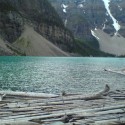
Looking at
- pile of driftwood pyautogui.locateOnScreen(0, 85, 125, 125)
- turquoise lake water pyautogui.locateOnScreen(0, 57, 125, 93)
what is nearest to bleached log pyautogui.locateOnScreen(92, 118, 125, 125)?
pile of driftwood pyautogui.locateOnScreen(0, 85, 125, 125)

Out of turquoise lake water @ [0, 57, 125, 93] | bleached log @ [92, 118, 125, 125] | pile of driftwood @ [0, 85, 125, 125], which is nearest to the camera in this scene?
bleached log @ [92, 118, 125, 125]

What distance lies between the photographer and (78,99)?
20.1 metres

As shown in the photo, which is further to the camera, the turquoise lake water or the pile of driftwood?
the turquoise lake water

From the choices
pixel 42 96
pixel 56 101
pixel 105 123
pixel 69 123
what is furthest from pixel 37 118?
pixel 42 96

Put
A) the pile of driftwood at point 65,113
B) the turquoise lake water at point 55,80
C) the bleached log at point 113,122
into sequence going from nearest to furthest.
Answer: the bleached log at point 113,122
the pile of driftwood at point 65,113
the turquoise lake water at point 55,80

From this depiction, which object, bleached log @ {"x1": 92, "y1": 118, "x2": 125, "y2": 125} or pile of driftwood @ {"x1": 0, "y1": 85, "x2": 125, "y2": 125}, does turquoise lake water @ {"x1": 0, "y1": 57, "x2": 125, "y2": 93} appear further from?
bleached log @ {"x1": 92, "y1": 118, "x2": 125, "y2": 125}

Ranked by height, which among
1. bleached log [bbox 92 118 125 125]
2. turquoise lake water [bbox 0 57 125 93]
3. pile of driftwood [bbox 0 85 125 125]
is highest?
turquoise lake water [bbox 0 57 125 93]

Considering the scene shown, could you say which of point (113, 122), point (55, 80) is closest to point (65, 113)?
point (113, 122)

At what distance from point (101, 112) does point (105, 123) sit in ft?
5.83

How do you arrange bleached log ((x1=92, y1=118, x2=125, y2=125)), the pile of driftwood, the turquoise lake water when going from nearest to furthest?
bleached log ((x1=92, y1=118, x2=125, y2=125)) → the pile of driftwood → the turquoise lake water

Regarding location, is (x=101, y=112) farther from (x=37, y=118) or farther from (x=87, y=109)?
(x=37, y=118)

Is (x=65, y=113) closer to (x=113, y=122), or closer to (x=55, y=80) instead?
(x=113, y=122)

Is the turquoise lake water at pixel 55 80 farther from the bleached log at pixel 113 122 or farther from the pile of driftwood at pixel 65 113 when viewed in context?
the bleached log at pixel 113 122

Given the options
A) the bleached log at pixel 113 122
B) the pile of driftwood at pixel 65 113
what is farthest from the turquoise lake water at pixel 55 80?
the bleached log at pixel 113 122
